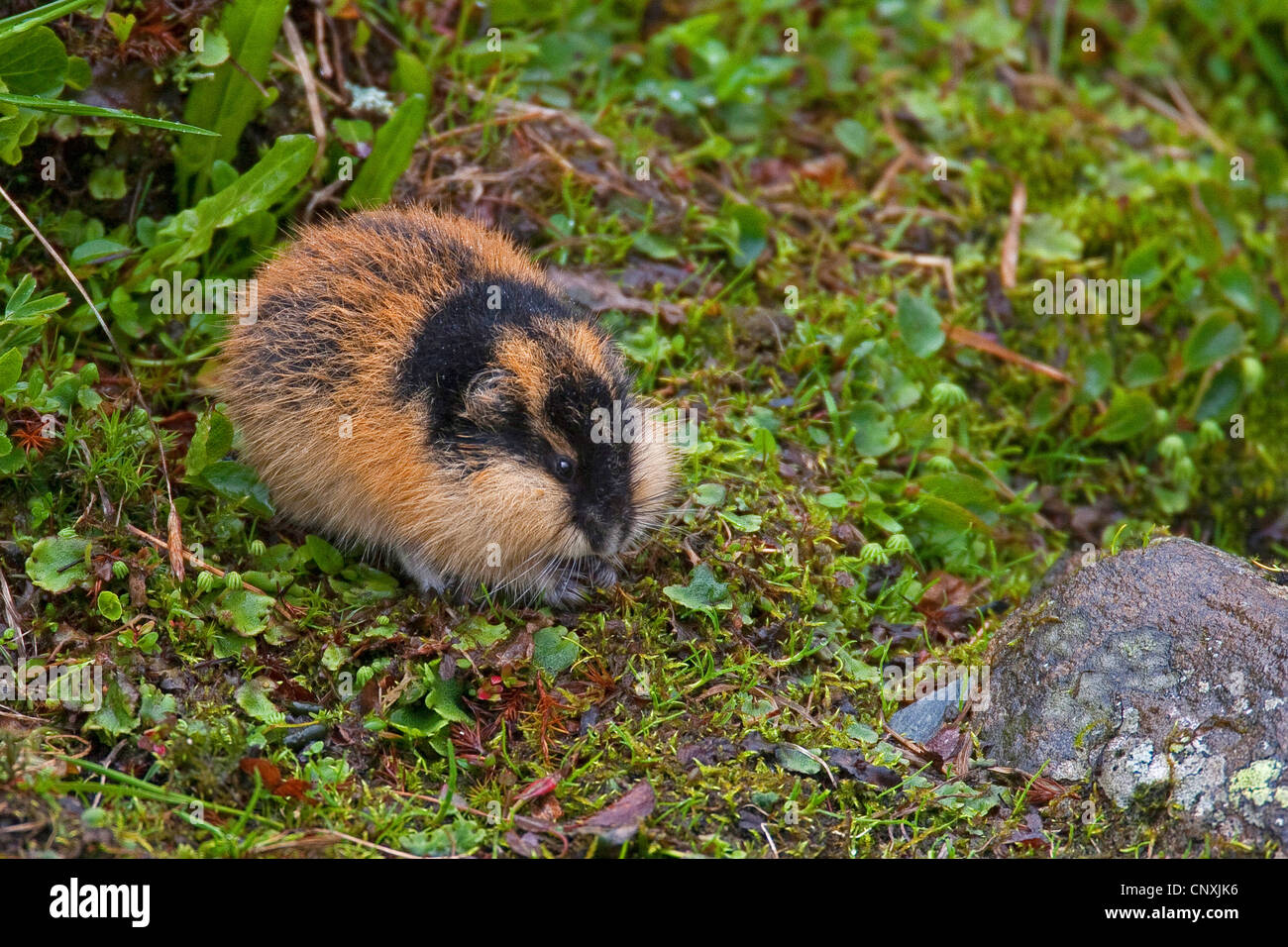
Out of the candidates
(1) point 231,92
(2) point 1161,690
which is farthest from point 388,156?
(2) point 1161,690

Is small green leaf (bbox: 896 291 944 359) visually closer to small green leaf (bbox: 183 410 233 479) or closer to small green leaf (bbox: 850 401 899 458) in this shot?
small green leaf (bbox: 850 401 899 458)

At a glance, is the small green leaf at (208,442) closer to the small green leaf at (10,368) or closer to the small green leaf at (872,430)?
the small green leaf at (10,368)

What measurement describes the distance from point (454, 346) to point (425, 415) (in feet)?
1.27

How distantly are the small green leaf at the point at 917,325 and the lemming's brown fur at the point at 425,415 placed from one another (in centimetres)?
223

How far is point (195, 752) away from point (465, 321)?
245 cm

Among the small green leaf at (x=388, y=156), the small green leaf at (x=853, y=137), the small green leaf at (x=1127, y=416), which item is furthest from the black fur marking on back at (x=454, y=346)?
the small green leaf at (x=1127, y=416)

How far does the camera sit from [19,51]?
6.34m

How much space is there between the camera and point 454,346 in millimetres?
6168

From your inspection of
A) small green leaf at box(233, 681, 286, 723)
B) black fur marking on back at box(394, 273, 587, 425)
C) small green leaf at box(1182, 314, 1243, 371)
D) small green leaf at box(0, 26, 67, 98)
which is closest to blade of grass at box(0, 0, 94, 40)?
small green leaf at box(0, 26, 67, 98)

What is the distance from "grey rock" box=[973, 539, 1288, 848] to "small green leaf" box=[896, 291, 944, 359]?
7.09 feet

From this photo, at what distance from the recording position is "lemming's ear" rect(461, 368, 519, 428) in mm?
6043

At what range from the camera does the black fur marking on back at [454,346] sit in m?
6.15
